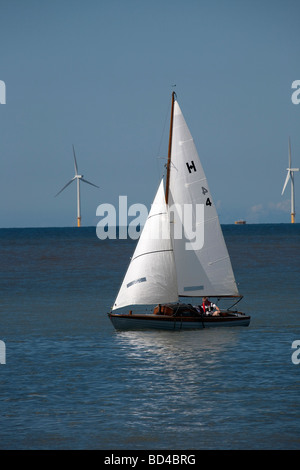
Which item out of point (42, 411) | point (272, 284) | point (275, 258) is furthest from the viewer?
point (275, 258)

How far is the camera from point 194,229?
5506 cm

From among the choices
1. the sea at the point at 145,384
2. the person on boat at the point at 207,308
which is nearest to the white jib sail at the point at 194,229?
the person on boat at the point at 207,308

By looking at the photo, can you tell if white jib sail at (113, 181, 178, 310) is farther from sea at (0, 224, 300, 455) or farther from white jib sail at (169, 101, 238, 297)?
sea at (0, 224, 300, 455)

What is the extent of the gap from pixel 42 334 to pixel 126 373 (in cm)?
1517

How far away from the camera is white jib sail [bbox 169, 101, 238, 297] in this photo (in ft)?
177

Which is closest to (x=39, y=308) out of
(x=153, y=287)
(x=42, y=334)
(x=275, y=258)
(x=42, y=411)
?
(x=42, y=334)

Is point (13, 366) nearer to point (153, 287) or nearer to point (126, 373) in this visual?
point (126, 373)

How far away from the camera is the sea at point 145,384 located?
2912 cm

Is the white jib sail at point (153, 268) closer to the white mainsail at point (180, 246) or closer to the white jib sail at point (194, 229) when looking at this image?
the white mainsail at point (180, 246)

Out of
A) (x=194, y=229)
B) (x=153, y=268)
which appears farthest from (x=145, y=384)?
(x=194, y=229)

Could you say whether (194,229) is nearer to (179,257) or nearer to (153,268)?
(179,257)

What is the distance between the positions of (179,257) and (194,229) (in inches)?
90.6

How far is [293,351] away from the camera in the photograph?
4534 cm

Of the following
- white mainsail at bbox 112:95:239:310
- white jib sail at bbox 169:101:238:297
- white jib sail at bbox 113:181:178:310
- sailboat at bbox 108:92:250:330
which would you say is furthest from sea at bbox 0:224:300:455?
white jib sail at bbox 169:101:238:297
